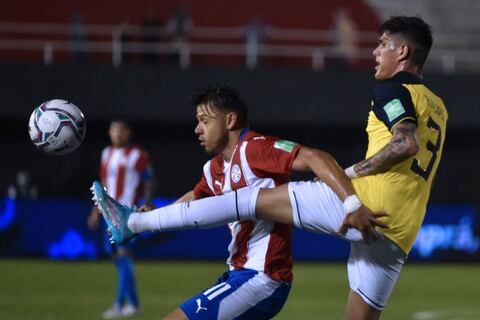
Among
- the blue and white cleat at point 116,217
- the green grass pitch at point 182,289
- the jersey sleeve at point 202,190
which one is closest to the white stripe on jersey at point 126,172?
the green grass pitch at point 182,289

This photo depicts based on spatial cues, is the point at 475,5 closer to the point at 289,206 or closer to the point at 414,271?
the point at 414,271

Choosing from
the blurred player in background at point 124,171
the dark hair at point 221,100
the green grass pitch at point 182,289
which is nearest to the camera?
the dark hair at point 221,100

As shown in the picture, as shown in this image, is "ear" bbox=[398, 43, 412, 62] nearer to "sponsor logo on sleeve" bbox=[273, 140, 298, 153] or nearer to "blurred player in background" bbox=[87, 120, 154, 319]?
"sponsor logo on sleeve" bbox=[273, 140, 298, 153]

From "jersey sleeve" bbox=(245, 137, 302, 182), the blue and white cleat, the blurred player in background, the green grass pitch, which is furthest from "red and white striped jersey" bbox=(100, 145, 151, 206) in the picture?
"jersey sleeve" bbox=(245, 137, 302, 182)

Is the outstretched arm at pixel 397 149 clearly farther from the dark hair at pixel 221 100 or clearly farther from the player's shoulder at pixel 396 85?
the dark hair at pixel 221 100

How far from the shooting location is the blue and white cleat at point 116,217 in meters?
6.07

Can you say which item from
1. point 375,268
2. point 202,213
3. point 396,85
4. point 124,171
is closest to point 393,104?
point 396,85

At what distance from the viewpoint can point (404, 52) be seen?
624 centimetres

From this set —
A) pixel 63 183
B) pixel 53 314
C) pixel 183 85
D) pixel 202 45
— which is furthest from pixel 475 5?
pixel 53 314

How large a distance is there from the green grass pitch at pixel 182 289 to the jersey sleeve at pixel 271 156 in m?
5.11

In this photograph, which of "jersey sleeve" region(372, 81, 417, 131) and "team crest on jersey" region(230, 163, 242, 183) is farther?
"team crest on jersey" region(230, 163, 242, 183)

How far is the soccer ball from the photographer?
268 inches

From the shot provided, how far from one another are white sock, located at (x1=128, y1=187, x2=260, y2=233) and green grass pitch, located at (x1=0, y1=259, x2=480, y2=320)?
4880 mm

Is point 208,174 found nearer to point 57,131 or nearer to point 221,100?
point 221,100
